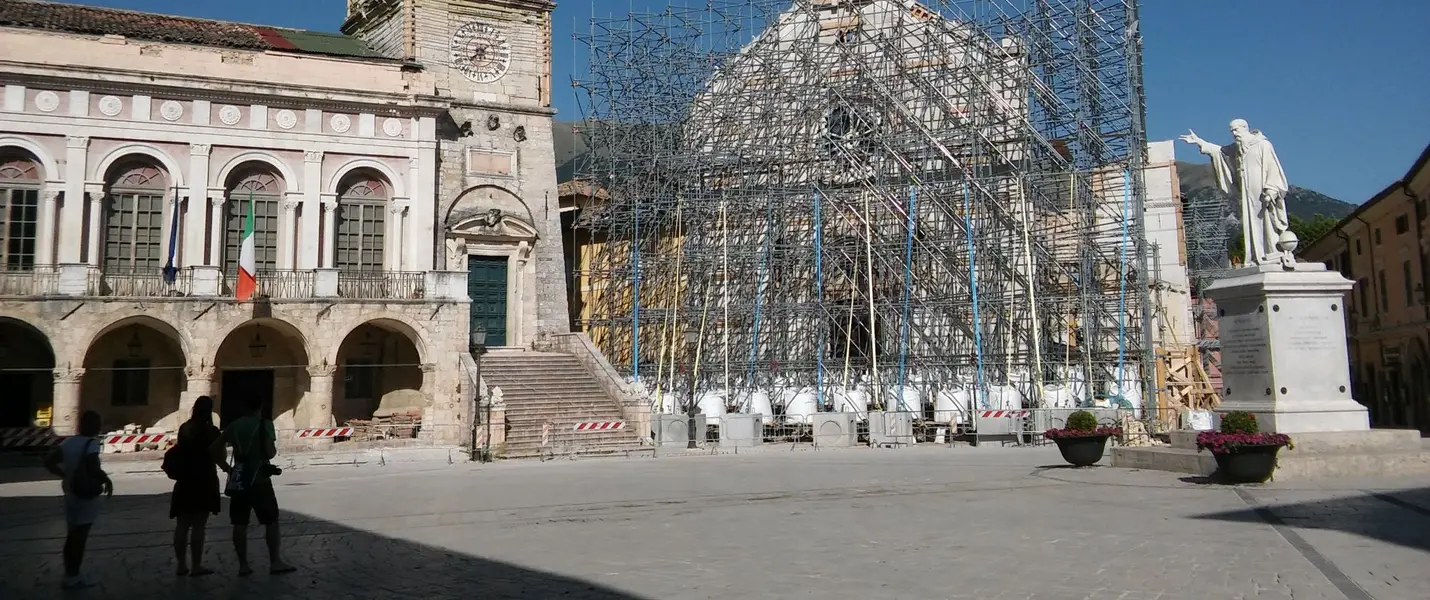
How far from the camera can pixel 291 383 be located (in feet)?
93.6

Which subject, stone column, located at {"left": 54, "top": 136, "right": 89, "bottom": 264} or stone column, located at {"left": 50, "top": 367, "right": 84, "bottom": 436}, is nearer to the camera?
stone column, located at {"left": 50, "top": 367, "right": 84, "bottom": 436}

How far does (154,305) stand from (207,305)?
113 cm

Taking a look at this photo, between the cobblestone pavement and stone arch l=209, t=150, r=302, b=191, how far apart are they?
12.1m

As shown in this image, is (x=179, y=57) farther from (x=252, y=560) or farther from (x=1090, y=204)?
(x=1090, y=204)

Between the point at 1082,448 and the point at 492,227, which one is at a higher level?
the point at 492,227

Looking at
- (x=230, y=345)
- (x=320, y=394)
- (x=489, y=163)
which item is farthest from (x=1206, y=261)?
(x=230, y=345)

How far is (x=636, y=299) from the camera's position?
33969mm

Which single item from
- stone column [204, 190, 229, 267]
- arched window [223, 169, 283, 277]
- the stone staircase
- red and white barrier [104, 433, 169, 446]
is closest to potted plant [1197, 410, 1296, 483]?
the stone staircase

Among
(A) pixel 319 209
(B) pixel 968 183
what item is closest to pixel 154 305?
(A) pixel 319 209

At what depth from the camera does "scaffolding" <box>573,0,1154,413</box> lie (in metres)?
29.7

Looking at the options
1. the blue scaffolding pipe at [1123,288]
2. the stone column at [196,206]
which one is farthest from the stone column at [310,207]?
the blue scaffolding pipe at [1123,288]

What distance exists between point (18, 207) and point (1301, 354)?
27.7 m

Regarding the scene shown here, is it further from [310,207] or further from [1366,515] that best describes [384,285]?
[1366,515]

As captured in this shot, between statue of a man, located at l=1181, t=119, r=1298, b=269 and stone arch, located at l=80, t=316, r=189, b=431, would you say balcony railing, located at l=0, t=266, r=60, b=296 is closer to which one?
stone arch, located at l=80, t=316, r=189, b=431
